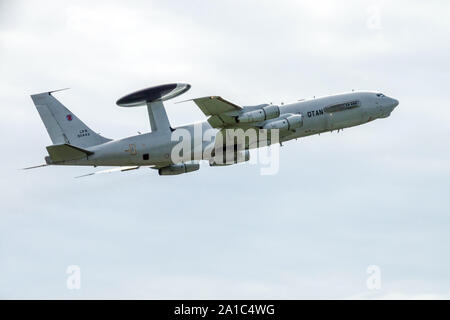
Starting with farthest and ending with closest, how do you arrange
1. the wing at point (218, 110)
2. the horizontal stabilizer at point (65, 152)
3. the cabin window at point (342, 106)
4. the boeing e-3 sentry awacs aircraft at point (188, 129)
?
the cabin window at point (342, 106) → the boeing e-3 sentry awacs aircraft at point (188, 129) → the wing at point (218, 110) → the horizontal stabilizer at point (65, 152)

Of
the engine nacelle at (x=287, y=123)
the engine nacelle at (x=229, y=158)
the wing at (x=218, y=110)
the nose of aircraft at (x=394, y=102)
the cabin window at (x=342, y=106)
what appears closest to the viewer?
the wing at (x=218, y=110)

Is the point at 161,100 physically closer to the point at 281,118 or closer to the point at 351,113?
the point at 281,118

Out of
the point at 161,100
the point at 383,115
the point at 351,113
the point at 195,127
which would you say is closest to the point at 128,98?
the point at 161,100

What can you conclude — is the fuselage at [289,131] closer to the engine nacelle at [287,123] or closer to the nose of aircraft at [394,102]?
Result: the nose of aircraft at [394,102]

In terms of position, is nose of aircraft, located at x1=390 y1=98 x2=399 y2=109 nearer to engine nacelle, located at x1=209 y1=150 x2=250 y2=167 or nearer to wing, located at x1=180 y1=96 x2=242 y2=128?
engine nacelle, located at x1=209 y1=150 x2=250 y2=167

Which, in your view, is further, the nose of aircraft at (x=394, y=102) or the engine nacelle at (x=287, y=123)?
the nose of aircraft at (x=394, y=102)

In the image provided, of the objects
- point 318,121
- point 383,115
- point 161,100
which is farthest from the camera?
point 383,115

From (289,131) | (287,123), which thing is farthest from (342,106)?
(287,123)

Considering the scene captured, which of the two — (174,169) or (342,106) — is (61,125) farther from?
(342,106)

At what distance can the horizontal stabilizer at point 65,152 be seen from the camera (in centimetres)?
5466

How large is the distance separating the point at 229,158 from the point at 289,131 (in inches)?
225

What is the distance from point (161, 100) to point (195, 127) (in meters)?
3.86

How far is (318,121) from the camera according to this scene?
60469mm

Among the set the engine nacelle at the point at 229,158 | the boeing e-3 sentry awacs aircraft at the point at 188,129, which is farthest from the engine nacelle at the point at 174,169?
the boeing e-3 sentry awacs aircraft at the point at 188,129
